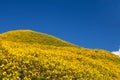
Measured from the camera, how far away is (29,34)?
296ft

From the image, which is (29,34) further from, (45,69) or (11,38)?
(45,69)

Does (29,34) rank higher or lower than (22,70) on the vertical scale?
higher

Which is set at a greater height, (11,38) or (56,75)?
(11,38)

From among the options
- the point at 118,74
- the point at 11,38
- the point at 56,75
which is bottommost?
the point at 56,75

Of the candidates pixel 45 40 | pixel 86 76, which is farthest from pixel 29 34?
pixel 86 76

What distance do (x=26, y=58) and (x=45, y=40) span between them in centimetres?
4285

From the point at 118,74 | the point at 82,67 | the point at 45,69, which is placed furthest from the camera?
the point at 118,74

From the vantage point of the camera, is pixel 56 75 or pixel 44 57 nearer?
pixel 56 75

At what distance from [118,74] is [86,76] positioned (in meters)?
10.1

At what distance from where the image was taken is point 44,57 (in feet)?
151

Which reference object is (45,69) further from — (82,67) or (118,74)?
(118,74)

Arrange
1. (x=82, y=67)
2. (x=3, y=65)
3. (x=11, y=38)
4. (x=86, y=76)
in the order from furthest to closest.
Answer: (x=11, y=38), (x=82, y=67), (x=86, y=76), (x=3, y=65)

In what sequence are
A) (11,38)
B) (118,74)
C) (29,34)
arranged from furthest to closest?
(29,34), (11,38), (118,74)

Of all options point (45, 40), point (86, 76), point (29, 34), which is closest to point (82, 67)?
point (86, 76)
